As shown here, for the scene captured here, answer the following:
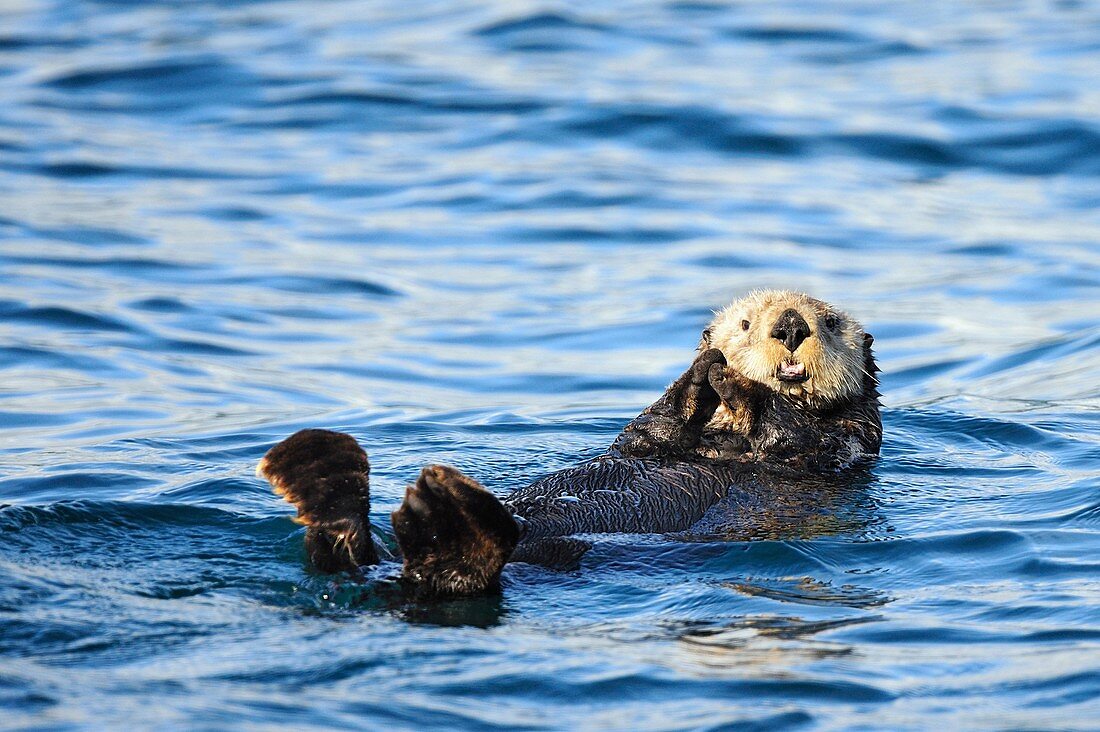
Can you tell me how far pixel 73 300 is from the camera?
386 inches

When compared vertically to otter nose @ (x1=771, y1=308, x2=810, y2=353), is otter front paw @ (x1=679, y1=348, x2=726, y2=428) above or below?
below

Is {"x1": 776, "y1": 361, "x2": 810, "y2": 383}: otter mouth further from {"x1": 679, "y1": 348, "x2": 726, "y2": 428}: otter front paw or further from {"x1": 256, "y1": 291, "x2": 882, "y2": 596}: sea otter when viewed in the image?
{"x1": 679, "y1": 348, "x2": 726, "y2": 428}: otter front paw

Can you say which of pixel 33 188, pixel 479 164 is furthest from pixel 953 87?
pixel 33 188

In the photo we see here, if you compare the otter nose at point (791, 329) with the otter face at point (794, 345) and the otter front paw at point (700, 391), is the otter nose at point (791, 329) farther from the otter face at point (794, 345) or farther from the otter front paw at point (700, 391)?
the otter front paw at point (700, 391)

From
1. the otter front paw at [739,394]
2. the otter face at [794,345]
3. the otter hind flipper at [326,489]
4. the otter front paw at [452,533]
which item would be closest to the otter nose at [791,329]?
the otter face at [794,345]

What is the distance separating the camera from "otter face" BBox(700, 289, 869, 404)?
579 cm

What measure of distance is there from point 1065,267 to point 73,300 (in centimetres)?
728

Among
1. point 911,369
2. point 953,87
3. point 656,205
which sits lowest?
point 911,369

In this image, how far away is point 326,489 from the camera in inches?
178

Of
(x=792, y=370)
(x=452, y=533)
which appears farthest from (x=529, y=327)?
(x=452, y=533)

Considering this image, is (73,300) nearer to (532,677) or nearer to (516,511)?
(516,511)

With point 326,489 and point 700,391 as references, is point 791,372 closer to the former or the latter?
point 700,391

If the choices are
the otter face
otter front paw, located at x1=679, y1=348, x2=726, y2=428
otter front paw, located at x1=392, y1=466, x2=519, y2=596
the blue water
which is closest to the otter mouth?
the otter face

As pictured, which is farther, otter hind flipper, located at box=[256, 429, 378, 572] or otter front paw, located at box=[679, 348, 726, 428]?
otter front paw, located at box=[679, 348, 726, 428]
